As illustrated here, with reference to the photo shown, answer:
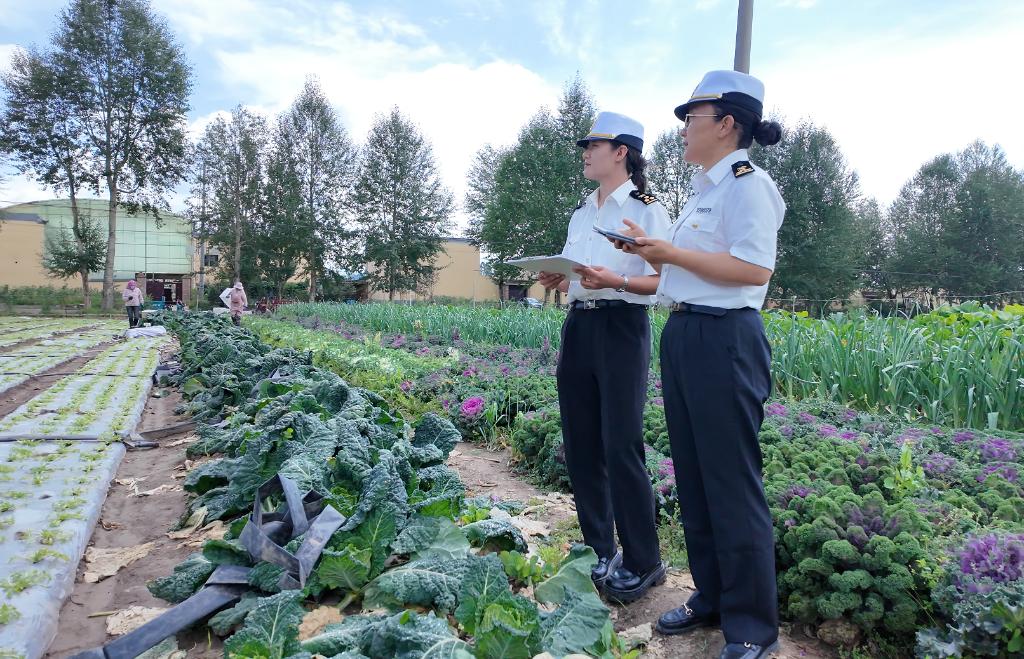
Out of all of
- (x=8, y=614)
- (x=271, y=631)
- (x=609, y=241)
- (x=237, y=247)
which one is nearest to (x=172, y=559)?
(x=8, y=614)

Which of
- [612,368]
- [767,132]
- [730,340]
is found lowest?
[612,368]

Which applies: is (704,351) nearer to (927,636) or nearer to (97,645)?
(927,636)

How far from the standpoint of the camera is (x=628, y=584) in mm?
2180

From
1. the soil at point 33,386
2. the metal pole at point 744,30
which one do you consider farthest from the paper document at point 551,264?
the soil at point 33,386

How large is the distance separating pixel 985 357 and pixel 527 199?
79.8 feet

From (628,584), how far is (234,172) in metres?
35.5

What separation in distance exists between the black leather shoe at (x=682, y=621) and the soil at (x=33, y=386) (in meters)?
5.76

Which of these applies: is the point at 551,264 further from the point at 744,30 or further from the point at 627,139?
the point at 744,30

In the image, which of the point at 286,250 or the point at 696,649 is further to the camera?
the point at 286,250

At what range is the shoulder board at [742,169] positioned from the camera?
5.66 feet

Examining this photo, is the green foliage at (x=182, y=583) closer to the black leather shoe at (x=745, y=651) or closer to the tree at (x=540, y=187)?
the black leather shoe at (x=745, y=651)

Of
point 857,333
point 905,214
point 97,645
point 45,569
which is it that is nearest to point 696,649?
point 97,645

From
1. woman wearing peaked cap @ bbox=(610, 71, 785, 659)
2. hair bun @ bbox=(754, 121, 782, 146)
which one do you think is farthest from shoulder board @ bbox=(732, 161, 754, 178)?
hair bun @ bbox=(754, 121, 782, 146)

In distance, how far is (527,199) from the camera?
88.7 ft
